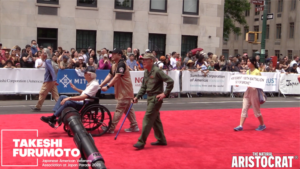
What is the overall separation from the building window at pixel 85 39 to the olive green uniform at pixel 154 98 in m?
15.4

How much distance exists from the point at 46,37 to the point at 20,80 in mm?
7172

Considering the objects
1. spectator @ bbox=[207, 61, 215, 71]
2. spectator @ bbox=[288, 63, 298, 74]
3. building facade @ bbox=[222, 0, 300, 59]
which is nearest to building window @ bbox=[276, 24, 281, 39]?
building facade @ bbox=[222, 0, 300, 59]

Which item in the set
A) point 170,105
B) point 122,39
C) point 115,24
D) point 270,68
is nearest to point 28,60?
point 170,105

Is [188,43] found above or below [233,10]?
below

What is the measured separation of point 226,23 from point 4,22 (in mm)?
35297

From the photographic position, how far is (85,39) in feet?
74.7

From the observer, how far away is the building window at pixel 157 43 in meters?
24.4

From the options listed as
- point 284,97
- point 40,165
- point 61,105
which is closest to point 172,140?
point 61,105

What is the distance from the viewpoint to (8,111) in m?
12.0

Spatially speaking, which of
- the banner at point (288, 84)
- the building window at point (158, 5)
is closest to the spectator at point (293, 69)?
the banner at point (288, 84)

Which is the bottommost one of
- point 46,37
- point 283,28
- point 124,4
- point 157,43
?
point 157,43

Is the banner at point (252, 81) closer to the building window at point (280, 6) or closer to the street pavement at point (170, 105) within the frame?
the street pavement at point (170, 105)

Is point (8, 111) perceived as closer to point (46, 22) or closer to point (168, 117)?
point (168, 117)

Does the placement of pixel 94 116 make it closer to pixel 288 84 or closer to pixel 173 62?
pixel 173 62
